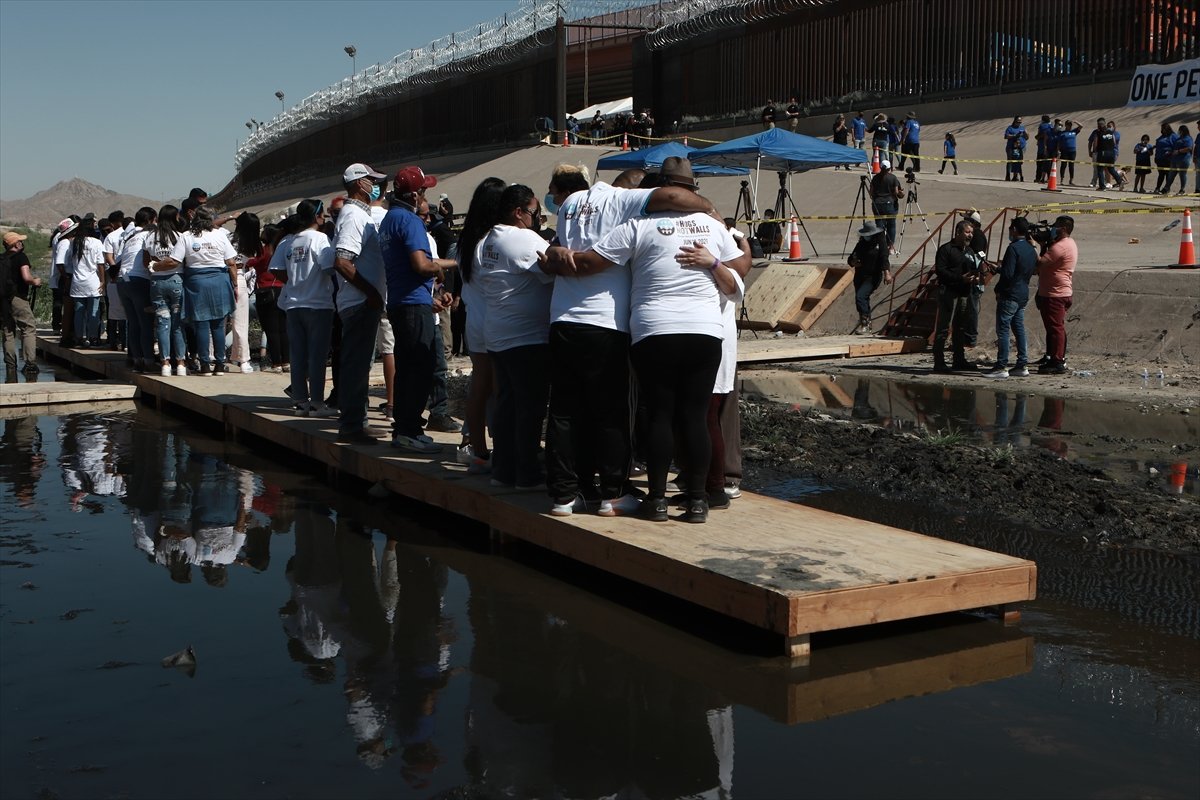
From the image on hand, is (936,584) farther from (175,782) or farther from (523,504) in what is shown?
(175,782)

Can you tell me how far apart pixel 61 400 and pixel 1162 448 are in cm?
1004

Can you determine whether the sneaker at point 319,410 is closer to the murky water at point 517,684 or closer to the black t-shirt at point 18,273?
the murky water at point 517,684

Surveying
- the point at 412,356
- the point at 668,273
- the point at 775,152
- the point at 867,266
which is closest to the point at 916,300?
the point at 867,266

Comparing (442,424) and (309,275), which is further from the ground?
(309,275)

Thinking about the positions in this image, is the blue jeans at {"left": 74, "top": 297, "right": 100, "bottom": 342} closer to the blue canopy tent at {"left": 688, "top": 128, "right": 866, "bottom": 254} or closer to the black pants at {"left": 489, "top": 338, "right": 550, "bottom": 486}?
the blue canopy tent at {"left": 688, "top": 128, "right": 866, "bottom": 254}

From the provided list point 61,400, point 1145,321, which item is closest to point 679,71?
point 1145,321

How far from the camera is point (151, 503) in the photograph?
842cm

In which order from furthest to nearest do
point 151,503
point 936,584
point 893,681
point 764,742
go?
point 151,503
point 936,584
point 893,681
point 764,742

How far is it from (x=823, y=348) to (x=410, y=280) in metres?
9.67

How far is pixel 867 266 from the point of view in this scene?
742 inches

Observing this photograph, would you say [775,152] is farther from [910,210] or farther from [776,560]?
[776,560]

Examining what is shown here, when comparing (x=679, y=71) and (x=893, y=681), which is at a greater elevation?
(x=679, y=71)

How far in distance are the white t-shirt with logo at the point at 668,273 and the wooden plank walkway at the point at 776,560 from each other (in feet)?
3.10

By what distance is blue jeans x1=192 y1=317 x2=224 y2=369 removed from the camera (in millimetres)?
13156
